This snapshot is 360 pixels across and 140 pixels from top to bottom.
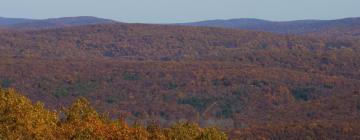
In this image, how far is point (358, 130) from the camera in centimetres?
5569

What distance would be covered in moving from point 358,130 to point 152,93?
121 ft

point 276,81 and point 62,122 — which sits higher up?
point 62,122

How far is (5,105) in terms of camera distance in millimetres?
25688

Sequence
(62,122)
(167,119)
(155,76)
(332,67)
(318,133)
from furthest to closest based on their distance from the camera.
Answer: (332,67), (155,76), (167,119), (318,133), (62,122)

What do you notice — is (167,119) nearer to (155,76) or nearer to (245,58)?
(155,76)

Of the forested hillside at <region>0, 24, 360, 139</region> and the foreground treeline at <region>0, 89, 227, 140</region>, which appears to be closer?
the foreground treeline at <region>0, 89, 227, 140</region>

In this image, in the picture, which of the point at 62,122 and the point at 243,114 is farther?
the point at 243,114

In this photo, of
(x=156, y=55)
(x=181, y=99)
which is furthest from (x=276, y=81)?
(x=156, y=55)

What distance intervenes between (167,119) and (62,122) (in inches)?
1821

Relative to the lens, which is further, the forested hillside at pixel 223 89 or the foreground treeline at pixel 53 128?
the forested hillside at pixel 223 89

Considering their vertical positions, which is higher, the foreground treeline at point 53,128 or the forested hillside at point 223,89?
the foreground treeline at point 53,128

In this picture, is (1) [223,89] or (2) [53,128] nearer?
(2) [53,128]

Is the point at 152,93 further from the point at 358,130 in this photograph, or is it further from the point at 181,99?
the point at 358,130

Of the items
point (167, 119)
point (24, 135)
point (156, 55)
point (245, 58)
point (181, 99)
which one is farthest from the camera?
point (156, 55)
